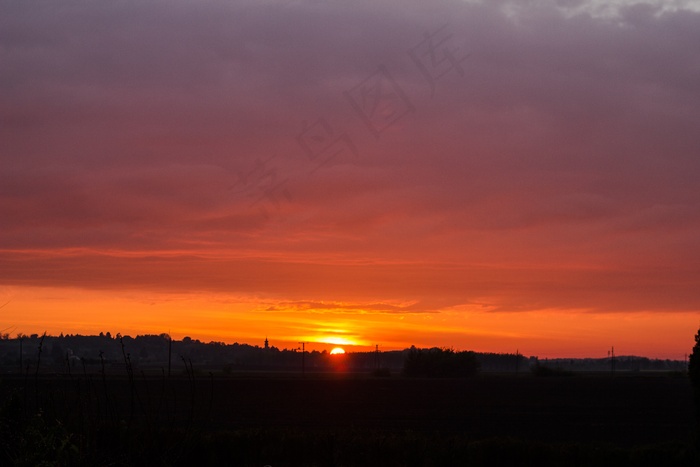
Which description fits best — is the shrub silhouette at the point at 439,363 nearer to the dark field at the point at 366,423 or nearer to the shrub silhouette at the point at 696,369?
the dark field at the point at 366,423

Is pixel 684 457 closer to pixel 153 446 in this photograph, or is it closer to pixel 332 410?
pixel 153 446

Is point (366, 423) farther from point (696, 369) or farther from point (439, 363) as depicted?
point (439, 363)

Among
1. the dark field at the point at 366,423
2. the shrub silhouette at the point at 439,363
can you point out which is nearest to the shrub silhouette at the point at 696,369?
the dark field at the point at 366,423

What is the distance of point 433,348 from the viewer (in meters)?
134

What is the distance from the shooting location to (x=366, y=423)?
154 ft

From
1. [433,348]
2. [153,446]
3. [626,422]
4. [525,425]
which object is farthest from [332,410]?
[433,348]

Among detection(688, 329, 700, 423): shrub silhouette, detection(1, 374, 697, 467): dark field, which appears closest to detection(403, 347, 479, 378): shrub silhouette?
detection(1, 374, 697, 467): dark field

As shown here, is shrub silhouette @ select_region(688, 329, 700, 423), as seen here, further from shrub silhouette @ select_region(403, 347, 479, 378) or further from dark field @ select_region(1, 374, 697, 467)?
shrub silhouette @ select_region(403, 347, 479, 378)

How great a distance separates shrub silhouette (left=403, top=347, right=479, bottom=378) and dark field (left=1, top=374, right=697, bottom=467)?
29.3 m

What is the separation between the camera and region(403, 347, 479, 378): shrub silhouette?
12838 centimetres

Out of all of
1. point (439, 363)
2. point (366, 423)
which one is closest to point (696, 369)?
point (366, 423)

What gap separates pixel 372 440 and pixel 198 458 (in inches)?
188

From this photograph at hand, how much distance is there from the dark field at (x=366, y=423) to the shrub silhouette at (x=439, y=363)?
29291 mm

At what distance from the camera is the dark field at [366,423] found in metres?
16.5
